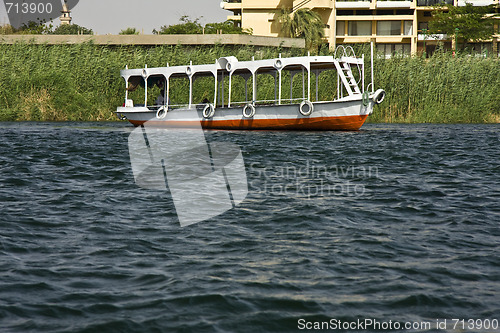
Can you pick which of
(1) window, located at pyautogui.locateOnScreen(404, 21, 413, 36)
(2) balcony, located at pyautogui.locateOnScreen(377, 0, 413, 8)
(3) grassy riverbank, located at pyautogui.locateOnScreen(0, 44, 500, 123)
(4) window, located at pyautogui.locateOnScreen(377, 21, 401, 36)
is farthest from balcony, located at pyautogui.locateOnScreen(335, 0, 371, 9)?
(3) grassy riverbank, located at pyautogui.locateOnScreen(0, 44, 500, 123)

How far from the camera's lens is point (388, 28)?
73875 millimetres

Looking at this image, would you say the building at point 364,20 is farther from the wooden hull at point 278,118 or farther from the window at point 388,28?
the wooden hull at point 278,118

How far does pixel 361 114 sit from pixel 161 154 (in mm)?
9221

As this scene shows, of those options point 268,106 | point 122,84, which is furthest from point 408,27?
point 268,106

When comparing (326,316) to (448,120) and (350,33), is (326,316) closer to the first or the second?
(448,120)

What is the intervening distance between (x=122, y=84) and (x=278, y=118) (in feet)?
34.9

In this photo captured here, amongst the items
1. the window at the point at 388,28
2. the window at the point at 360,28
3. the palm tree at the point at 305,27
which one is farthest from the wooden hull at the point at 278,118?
the window at the point at 388,28

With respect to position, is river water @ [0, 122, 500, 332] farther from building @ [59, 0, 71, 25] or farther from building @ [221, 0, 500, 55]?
building @ [59, 0, 71, 25]

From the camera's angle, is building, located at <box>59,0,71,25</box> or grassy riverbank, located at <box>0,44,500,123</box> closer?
grassy riverbank, located at <box>0,44,500,123</box>

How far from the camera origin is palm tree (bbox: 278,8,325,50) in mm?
63906

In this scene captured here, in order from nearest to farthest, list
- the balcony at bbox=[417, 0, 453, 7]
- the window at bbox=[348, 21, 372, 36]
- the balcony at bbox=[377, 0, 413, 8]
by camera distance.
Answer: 1. the balcony at bbox=[377, 0, 413, 8]
2. the balcony at bbox=[417, 0, 453, 7]
3. the window at bbox=[348, 21, 372, 36]

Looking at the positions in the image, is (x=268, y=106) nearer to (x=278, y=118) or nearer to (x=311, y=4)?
(x=278, y=118)

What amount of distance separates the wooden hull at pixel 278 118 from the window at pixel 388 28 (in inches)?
2069

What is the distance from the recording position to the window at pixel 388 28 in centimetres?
7362
